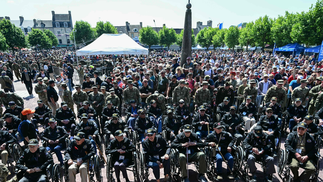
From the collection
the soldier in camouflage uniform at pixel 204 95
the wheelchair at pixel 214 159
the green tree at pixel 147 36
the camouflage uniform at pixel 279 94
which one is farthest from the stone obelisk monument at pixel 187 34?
the green tree at pixel 147 36

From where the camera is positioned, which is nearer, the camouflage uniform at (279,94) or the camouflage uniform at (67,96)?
the camouflage uniform at (279,94)

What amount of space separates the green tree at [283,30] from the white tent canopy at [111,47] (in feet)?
93.4

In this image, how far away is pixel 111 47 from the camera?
1456cm

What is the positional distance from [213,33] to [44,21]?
77.8 m

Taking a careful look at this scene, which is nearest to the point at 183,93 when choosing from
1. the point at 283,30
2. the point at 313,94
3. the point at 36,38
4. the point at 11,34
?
the point at 313,94

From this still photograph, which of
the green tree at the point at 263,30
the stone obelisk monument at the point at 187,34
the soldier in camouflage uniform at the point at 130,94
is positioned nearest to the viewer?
the soldier in camouflage uniform at the point at 130,94

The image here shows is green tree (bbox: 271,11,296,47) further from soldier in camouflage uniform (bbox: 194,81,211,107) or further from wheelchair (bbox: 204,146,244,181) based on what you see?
wheelchair (bbox: 204,146,244,181)

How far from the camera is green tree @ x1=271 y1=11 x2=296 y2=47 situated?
30.6 m

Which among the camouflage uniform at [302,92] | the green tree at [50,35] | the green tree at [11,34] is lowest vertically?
the camouflage uniform at [302,92]

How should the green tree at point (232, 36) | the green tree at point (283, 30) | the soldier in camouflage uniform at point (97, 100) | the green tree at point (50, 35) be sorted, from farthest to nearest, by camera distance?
the green tree at point (50, 35)
the green tree at point (232, 36)
the green tree at point (283, 30)
the soldier in camouflage uniform at point (97, 100)

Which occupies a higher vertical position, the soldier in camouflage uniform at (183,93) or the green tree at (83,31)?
the green tree at (83,31)

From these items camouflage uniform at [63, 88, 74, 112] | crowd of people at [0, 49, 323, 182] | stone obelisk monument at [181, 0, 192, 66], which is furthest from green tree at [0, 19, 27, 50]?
stone obelisk monument at [181, 0, 192, 66]

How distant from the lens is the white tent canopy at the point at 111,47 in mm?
14031

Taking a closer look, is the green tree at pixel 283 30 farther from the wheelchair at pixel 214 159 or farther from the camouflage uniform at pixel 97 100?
the camouflage uniform at pixel 97 100
